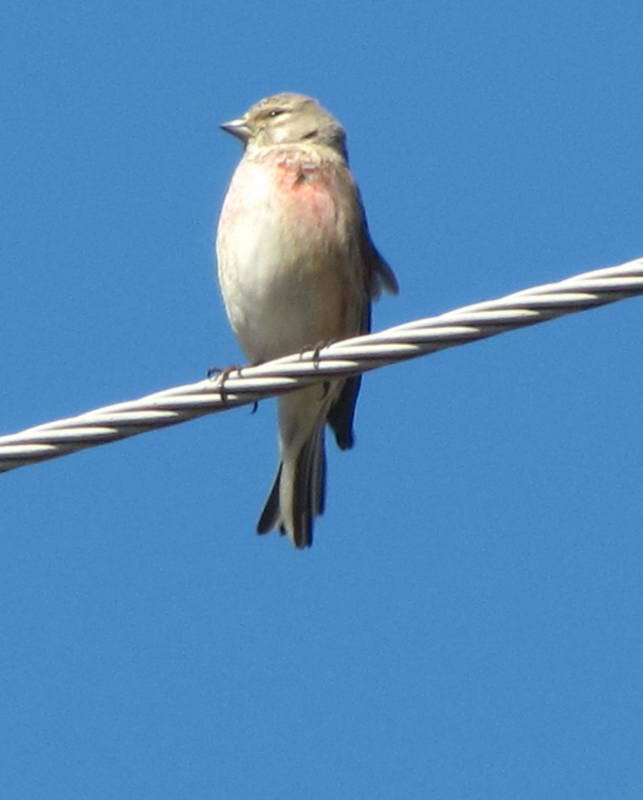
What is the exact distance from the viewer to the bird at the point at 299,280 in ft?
28.2

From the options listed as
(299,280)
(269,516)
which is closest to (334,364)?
(299,280)

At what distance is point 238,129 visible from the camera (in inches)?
383

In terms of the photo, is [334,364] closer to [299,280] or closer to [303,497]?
[299,280]

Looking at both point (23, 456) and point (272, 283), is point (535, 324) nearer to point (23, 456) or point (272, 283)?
point (23, 456)

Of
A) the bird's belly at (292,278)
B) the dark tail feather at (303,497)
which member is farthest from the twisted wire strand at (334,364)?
the dark tail feather at (303,497)

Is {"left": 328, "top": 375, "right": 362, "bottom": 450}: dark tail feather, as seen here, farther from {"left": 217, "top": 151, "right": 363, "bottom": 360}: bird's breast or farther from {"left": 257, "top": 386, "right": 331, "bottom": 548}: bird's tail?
{"left": 217, "top": 151, "right": 363, "bottom": 360}: bird's breast

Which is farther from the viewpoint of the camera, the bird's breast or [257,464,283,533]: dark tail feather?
[257,464,283,533]: dark tail feather

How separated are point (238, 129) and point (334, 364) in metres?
4.38

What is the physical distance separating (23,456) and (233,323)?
3.56m

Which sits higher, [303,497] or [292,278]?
[292,278]

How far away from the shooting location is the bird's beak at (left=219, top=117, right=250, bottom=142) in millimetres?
9680

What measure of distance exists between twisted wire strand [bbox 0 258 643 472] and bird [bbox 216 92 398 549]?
287cm

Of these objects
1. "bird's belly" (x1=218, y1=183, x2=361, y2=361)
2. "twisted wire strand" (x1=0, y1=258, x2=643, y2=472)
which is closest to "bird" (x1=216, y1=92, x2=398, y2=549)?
"bird's belly" (x1=218, y1=183, x2=361, y2=361)

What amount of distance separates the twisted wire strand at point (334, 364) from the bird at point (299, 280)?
9.41 ft
